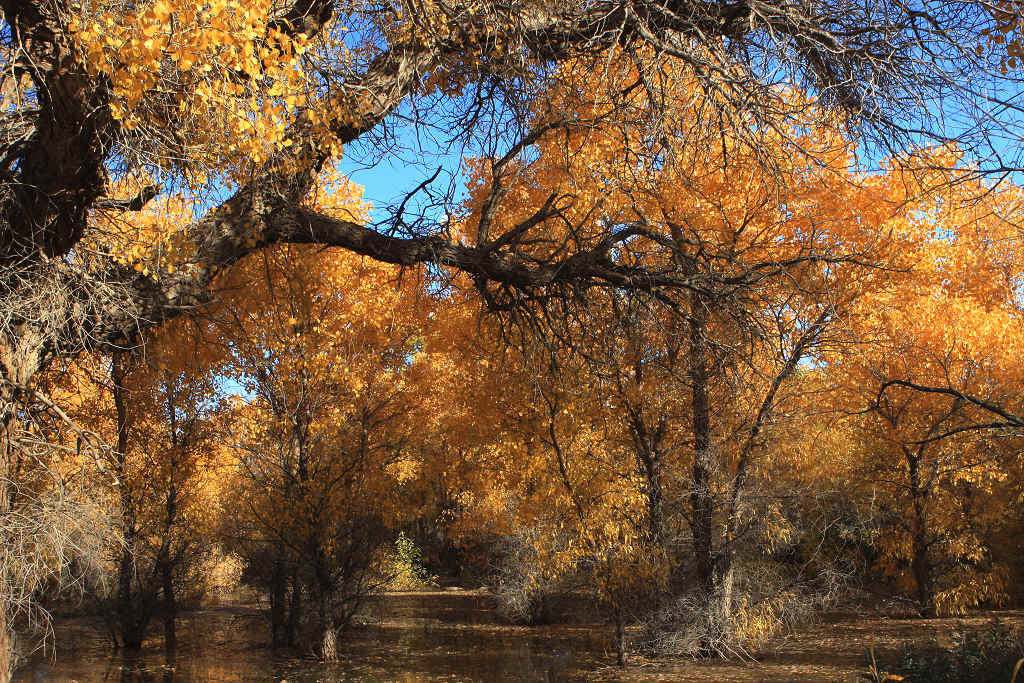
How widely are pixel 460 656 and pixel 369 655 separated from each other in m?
1.81

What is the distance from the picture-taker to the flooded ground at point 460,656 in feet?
39.2

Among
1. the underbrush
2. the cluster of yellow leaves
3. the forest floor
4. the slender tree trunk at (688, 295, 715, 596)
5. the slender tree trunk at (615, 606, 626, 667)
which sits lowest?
the forest floor

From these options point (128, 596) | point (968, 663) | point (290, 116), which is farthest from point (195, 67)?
point (128, 596)

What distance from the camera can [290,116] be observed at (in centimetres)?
533

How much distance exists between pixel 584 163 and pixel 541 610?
45.4ft

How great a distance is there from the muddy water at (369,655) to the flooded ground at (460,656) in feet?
0.07

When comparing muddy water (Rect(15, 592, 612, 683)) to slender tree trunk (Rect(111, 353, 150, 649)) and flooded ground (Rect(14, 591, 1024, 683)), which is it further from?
slender tree trunk (Rect(111, 353, 150, 649))

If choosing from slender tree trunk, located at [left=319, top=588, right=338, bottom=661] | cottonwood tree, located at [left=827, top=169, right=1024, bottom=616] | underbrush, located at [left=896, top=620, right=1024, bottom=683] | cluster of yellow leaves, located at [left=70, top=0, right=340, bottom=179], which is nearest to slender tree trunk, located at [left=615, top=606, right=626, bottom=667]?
underbrush, located at [left=896, top=620, right=1024, bottom=683]

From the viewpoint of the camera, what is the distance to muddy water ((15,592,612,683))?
41.4 ft

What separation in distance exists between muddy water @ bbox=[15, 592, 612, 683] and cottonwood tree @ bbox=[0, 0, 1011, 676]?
7.22 meters

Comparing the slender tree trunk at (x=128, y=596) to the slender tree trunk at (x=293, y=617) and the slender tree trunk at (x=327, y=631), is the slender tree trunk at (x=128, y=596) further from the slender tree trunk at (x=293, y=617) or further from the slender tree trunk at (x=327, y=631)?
the slender tree trunk at (x=327, y=631)

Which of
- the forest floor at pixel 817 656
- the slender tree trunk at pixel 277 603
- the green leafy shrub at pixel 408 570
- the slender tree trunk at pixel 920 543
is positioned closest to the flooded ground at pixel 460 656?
the forest floor at pixel 817 656

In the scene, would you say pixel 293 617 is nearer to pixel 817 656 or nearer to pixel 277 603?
pixel 277 603

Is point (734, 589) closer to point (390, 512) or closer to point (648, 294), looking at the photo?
point (390, 512)
